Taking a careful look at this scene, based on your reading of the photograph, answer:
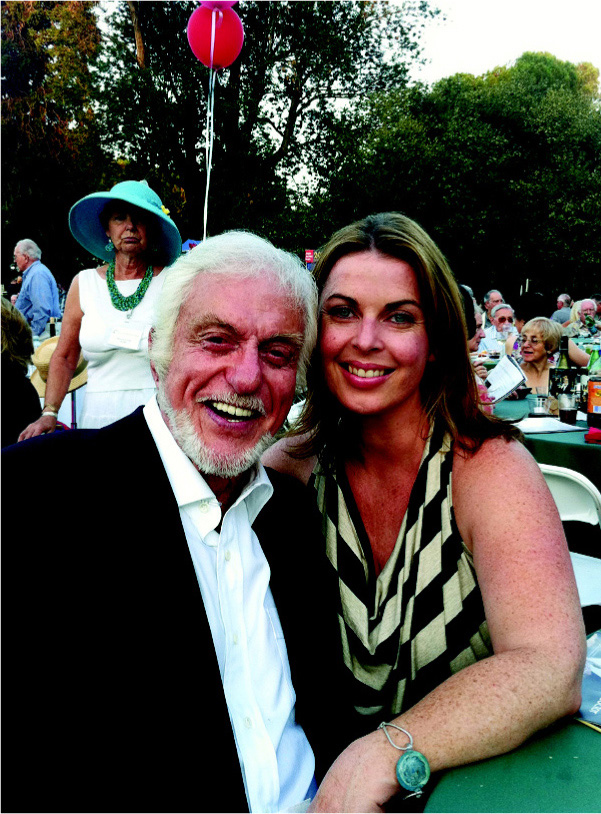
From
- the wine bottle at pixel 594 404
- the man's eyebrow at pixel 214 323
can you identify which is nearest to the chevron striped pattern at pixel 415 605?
the man's eyebrow at pixel 214 323

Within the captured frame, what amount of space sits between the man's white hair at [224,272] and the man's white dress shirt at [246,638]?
0.22 m

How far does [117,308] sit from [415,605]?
2.54 metres

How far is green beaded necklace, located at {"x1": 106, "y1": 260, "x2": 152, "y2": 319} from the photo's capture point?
3.56 metres

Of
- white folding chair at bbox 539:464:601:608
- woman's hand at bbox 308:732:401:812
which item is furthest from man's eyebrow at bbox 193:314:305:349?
white folding chair at bbox 539:464:601:608

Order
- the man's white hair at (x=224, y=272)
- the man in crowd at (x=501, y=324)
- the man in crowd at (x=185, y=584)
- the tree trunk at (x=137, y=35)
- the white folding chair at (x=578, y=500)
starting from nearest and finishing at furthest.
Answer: the man in crowd at (x=185, y=584), the man's white hair at (x=224, y=272), the white folding chair at (x=578, y=500), the man in crowd at (x=501, y=324), the tree trunk at (x=137, y=35)

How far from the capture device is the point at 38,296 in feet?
28.0

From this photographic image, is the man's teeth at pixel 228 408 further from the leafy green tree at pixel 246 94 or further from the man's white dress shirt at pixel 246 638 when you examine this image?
the leafy green tree at pixel 246 94

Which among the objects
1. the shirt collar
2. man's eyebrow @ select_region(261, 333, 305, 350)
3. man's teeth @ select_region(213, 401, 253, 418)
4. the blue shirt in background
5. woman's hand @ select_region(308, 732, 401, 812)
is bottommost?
woman's hand @ select_region(308, 732, 401, 812)

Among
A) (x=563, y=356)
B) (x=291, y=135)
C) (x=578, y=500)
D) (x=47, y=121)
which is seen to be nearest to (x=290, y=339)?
(x=578, y=500)

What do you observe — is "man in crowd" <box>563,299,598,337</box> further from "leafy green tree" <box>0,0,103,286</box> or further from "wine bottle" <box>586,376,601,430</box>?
"leafy green tree" <box>0,0,103,286</box>

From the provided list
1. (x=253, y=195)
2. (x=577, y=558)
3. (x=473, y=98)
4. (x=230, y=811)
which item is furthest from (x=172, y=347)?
(x=473, y=98)

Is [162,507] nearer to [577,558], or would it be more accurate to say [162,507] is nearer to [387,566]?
[387,566]

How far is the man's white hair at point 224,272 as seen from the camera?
5.72 feet

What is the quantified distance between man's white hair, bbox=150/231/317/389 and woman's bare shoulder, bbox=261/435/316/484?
17.4 inches
